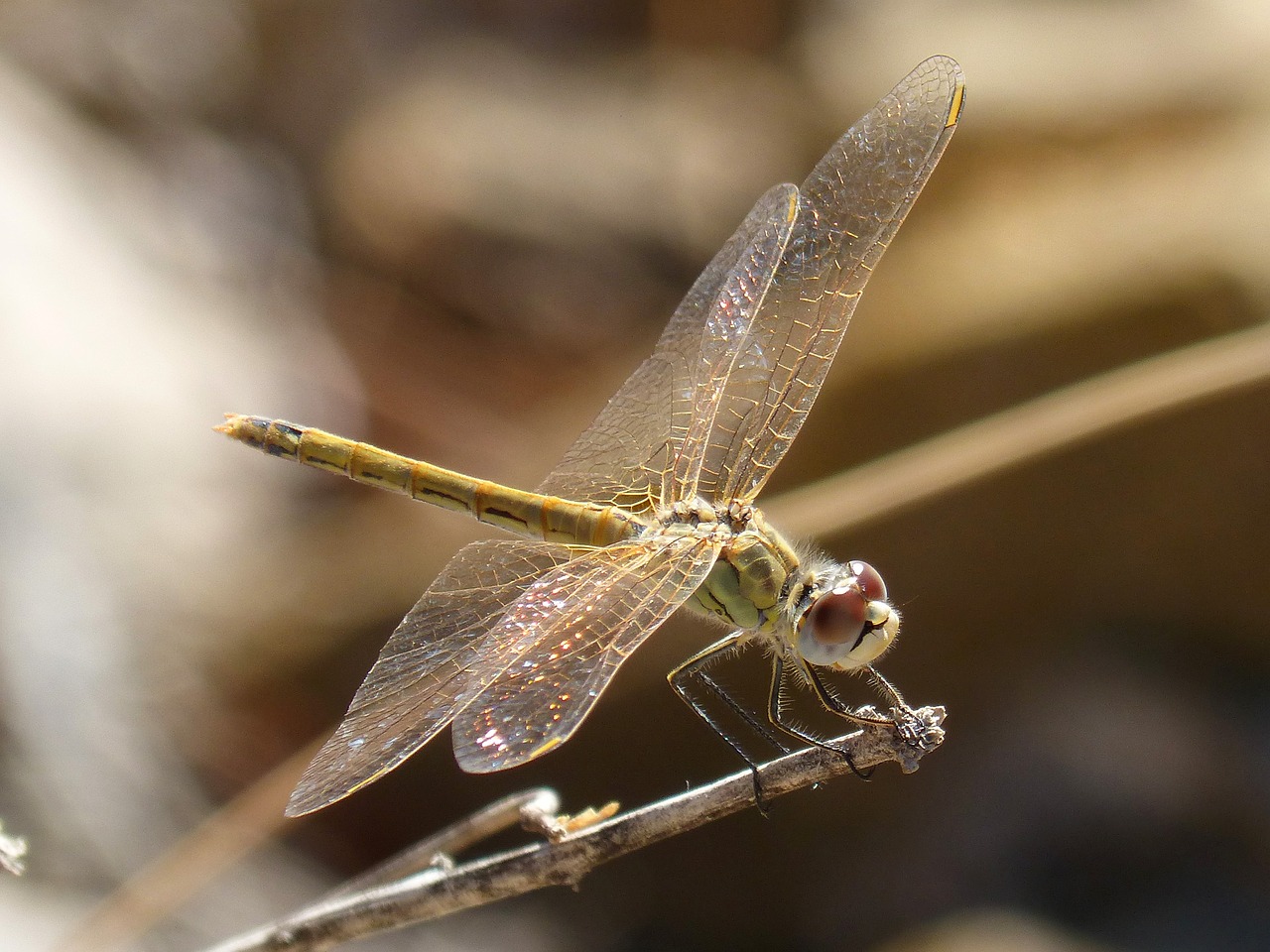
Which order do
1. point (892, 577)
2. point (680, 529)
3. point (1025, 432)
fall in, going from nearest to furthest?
1. point (680, 529)
2. point (1025, 432)
3. point (892, 577)

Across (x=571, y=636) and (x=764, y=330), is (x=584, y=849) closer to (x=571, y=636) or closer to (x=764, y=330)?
(x=571, y=636)

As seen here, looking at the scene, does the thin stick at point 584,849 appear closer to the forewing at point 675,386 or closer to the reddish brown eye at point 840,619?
the reddish brown eye at point 840,619

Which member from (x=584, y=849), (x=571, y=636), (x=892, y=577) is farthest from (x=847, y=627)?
(x=892, y=577)

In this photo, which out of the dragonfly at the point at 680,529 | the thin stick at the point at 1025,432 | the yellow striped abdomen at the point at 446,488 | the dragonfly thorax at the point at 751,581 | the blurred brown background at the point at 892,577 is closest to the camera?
the dragonfly at the point at 680,529

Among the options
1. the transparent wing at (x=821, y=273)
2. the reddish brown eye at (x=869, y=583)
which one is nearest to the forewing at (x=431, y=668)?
the transparent wing at (x=821, y=273)

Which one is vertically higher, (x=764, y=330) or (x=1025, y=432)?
(x=764, y=330)

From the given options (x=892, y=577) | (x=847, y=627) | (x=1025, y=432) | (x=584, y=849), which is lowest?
(x=584, y=849)
